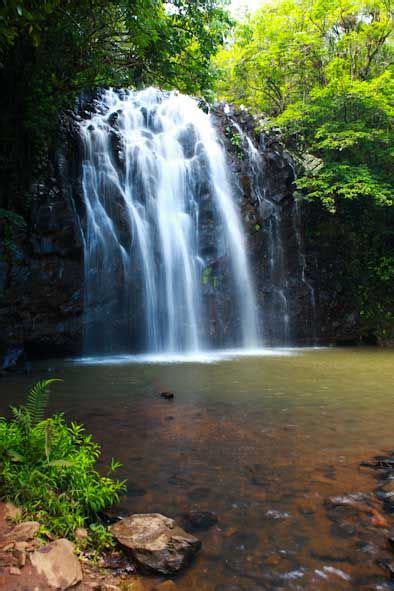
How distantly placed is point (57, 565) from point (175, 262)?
1049 cm

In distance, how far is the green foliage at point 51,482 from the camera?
2518 millimetres

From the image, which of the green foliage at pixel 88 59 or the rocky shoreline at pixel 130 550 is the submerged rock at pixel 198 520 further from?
the green foliage at pixel 88 59

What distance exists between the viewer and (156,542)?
2.42m

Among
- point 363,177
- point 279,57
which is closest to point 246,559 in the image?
point 363,177

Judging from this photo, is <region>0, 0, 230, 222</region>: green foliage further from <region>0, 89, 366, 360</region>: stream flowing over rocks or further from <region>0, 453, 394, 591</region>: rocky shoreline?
<region>0, 453, 394, 591</region>: rocky shoreline

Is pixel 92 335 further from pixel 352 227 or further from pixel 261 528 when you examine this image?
pixel 352 227

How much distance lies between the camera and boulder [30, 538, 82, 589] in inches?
79.4

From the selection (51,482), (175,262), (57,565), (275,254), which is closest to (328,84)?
(275,254)

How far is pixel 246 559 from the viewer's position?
8.11 feet

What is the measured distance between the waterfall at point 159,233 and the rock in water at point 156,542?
8.65 meters

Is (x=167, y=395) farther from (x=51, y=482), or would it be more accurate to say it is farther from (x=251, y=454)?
(x=51, y=482)

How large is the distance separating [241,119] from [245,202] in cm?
353

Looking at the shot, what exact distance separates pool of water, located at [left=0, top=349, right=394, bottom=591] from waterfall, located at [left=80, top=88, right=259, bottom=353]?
3.27 m

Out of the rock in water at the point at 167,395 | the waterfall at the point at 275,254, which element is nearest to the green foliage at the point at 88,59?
the rock in water at the point at 167,395
